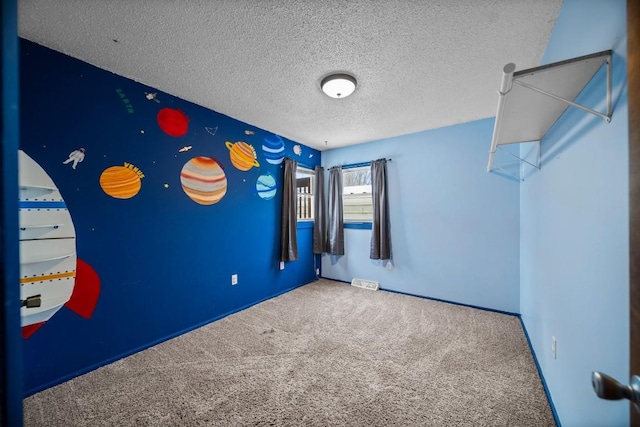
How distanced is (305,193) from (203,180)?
1847 millimetres

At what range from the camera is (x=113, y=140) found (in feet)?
5.99

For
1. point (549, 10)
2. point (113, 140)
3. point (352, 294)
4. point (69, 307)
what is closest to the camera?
point (549, 10)

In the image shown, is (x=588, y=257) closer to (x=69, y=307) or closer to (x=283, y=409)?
(x=283, y=409)

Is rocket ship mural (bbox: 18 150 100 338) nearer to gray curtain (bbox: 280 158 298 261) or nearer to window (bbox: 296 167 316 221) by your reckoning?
gray curtain (bbox: 280 158 298 261)

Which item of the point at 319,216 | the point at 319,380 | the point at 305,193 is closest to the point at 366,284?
the point at 319,216

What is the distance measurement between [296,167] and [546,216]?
2.82 m

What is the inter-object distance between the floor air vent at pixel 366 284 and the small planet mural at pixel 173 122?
299cm

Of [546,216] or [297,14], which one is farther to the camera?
[546,216]

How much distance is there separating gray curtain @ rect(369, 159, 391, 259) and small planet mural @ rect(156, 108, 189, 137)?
2.40 meters

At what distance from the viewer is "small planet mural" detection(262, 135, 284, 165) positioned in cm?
309

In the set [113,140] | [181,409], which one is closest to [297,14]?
[113,140]

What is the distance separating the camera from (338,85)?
189 centimetres

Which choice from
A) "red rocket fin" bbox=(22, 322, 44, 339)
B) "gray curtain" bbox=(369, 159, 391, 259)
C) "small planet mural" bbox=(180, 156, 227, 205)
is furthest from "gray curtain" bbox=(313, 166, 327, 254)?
"red rocket fin" bbox=(22, 322, 44, 339)

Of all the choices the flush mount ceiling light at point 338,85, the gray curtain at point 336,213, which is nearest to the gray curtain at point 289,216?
the gray curtain at point 336,213
